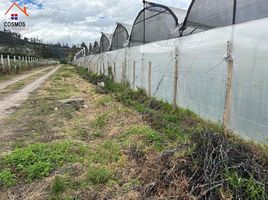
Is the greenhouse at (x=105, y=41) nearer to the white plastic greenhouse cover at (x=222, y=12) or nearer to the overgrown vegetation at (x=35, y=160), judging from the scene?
the white plastic greenhouse cover at (x=222, y=12)

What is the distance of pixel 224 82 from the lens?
6.05 m

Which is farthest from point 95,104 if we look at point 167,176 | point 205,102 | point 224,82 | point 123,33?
point 123,33

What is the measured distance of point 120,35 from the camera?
18.1 metres

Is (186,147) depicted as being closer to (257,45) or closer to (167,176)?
(167,176)

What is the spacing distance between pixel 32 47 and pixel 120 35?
263 ft

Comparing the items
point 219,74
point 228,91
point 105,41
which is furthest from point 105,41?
point 228,91

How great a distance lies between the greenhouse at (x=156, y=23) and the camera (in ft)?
31.5

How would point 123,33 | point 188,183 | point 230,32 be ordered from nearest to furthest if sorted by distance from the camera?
point 188,183 < point 230,32 < point 123,33

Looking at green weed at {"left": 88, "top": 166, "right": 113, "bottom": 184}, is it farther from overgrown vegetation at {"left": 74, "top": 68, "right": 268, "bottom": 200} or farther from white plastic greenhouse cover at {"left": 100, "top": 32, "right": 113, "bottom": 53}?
white plastic greenhouse cover at {"left": 100, "top": 32, "right": 113, "bottom": 53}

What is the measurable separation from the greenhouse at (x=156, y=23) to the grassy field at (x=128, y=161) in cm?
371

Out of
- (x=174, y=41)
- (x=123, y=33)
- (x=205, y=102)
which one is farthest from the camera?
(x=123, y=33)

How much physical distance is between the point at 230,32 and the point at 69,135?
3.84 metres

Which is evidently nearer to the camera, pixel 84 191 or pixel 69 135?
pixel 84 191

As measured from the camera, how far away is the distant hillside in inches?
2615
